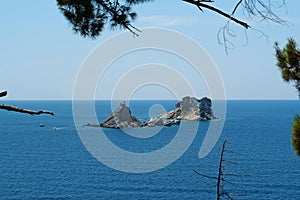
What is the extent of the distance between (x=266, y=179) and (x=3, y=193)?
2563 cm

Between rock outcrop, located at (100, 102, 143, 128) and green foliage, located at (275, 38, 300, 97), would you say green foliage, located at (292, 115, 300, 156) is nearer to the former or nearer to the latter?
green foliage, located at (275, 38, 300, 97)

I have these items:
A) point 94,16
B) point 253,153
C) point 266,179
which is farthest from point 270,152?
point 94,16

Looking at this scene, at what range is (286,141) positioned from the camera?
7400 centimetres

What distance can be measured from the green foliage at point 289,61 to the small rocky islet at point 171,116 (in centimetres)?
9453

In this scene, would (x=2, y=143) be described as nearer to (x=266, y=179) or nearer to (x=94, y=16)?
(x=266, y=179)

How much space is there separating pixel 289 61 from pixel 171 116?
4504 inches

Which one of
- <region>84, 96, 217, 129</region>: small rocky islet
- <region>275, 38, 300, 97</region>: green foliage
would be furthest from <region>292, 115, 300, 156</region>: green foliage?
<region>84, 96, 217, 129</region>: small rocky islet

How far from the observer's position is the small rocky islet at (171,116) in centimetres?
10494

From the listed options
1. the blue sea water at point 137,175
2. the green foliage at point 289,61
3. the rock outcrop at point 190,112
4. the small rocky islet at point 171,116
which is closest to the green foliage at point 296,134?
the green foliage at point 289,61

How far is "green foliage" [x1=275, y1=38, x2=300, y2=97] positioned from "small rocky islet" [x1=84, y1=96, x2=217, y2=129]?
94.5 m

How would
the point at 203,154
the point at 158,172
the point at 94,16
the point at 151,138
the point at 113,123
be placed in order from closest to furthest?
the point at 94,16 < the point at 158,172 < the point at 203,154 < the point at 151,138 < the point at 113,123

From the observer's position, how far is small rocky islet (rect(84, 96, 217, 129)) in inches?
4131

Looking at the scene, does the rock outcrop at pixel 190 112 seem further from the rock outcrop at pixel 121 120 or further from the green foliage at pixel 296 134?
the green foliage at pixel 296 134

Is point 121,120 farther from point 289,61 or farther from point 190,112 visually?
point 289,61
